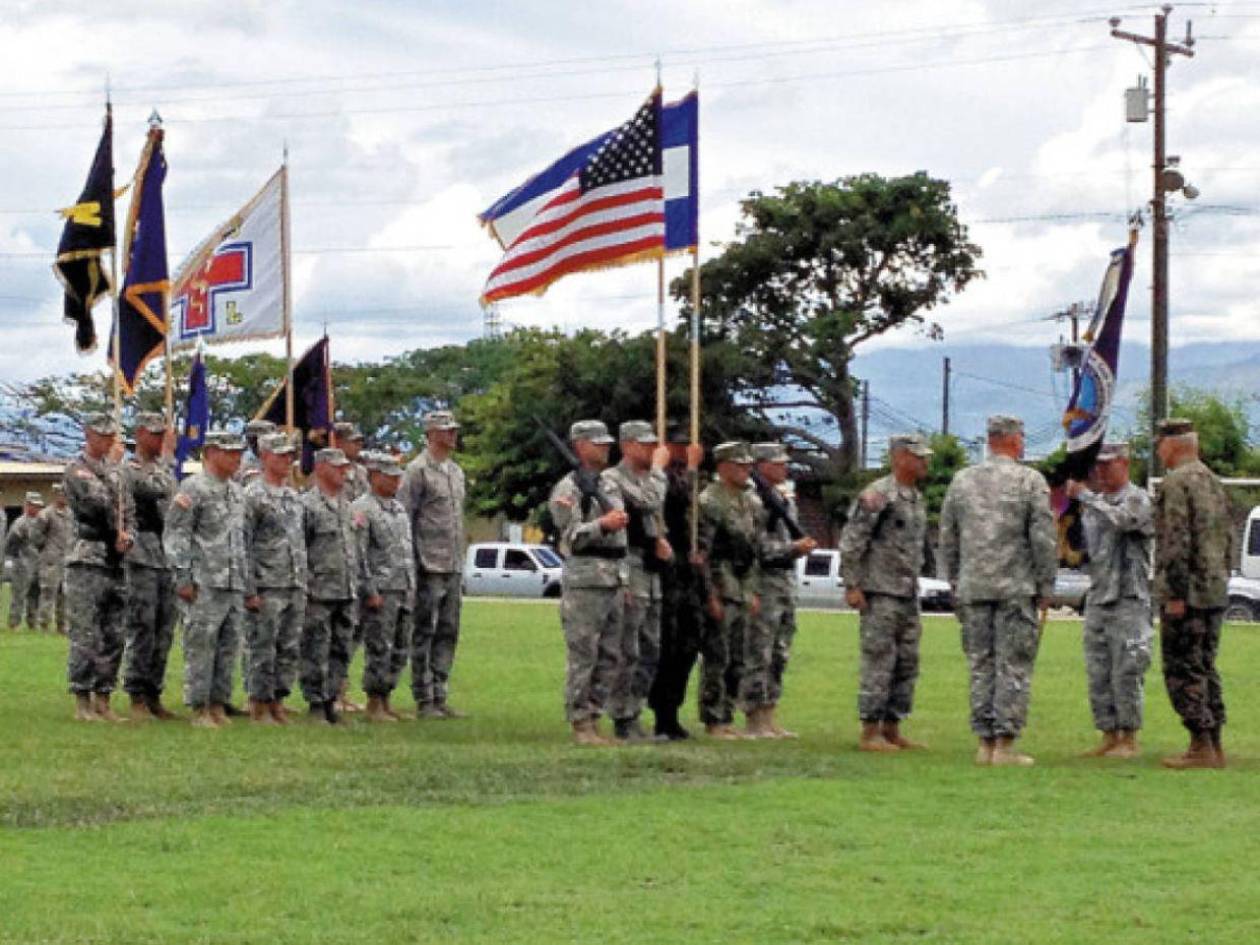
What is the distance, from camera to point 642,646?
594 inches

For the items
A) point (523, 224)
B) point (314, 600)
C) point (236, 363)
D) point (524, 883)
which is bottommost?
point (524, 883)

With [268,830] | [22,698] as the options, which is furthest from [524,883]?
[22,698]

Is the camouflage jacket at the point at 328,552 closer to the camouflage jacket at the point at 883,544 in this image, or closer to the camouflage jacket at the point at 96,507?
the camouflage jacket at the point at 96,507

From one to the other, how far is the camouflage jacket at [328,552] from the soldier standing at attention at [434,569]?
2.11ft

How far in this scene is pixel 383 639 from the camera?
16.9 m

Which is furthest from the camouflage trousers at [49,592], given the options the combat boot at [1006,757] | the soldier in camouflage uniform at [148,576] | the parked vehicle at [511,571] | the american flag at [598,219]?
the parked vehicle at [511,571]

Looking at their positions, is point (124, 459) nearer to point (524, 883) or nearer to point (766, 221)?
point (524, 883)

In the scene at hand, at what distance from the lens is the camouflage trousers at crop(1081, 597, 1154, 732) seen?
47.8ft

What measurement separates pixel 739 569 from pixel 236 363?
66.1 metres

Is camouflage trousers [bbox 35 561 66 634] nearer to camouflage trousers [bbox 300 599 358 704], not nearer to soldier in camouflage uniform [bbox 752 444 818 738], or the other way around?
camouflage trousers [bbox 300 599 358 704]

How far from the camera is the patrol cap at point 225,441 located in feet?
52.9

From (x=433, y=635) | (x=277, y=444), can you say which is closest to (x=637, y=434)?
(x=277, y=444)

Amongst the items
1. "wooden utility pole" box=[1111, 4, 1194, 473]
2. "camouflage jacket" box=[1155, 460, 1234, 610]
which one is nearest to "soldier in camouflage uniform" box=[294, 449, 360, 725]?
"camouflage jacket" box=[1155, 460, 1234, 610]

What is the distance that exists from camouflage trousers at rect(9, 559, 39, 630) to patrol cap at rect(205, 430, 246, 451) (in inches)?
656
